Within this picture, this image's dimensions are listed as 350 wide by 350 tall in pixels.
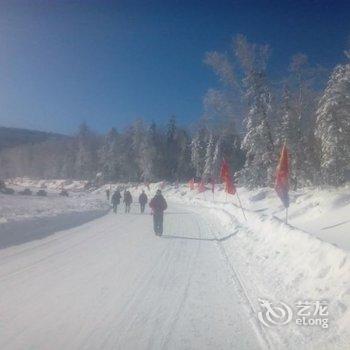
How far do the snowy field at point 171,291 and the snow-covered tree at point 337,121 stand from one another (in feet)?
58.7

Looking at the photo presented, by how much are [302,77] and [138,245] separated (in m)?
22.9

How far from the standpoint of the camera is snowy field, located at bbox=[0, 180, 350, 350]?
19.7ft

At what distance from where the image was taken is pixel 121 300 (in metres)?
7.95

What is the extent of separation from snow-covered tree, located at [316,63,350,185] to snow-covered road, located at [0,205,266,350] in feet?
70.5

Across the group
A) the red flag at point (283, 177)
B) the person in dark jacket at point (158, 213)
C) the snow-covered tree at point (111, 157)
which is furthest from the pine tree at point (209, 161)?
the red flag at point (283, 177)

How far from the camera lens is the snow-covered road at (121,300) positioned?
19.6ft

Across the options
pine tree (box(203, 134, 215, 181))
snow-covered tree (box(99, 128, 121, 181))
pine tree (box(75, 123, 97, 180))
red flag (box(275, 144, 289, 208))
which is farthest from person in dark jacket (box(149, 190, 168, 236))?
pine tree (box(75, 123, 97, 180))

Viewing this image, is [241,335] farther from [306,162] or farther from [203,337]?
[306,162]

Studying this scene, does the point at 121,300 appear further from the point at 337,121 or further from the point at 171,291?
the point at 337,121

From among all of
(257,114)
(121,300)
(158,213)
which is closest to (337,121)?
(257,114)

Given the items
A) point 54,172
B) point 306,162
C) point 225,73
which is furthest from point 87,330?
point 54,172

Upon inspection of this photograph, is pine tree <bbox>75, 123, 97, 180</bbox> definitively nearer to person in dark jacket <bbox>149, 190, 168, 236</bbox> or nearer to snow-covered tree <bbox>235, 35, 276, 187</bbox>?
snow-covered tree <bbox>235, 35, 276, 187</bbox>

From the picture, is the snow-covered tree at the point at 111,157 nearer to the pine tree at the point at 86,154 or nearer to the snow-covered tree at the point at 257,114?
the pine tree at the point at 86,154

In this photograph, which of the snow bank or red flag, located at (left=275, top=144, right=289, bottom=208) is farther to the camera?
red flag, located at (left=275, top=144, right=289, bottom=208)
